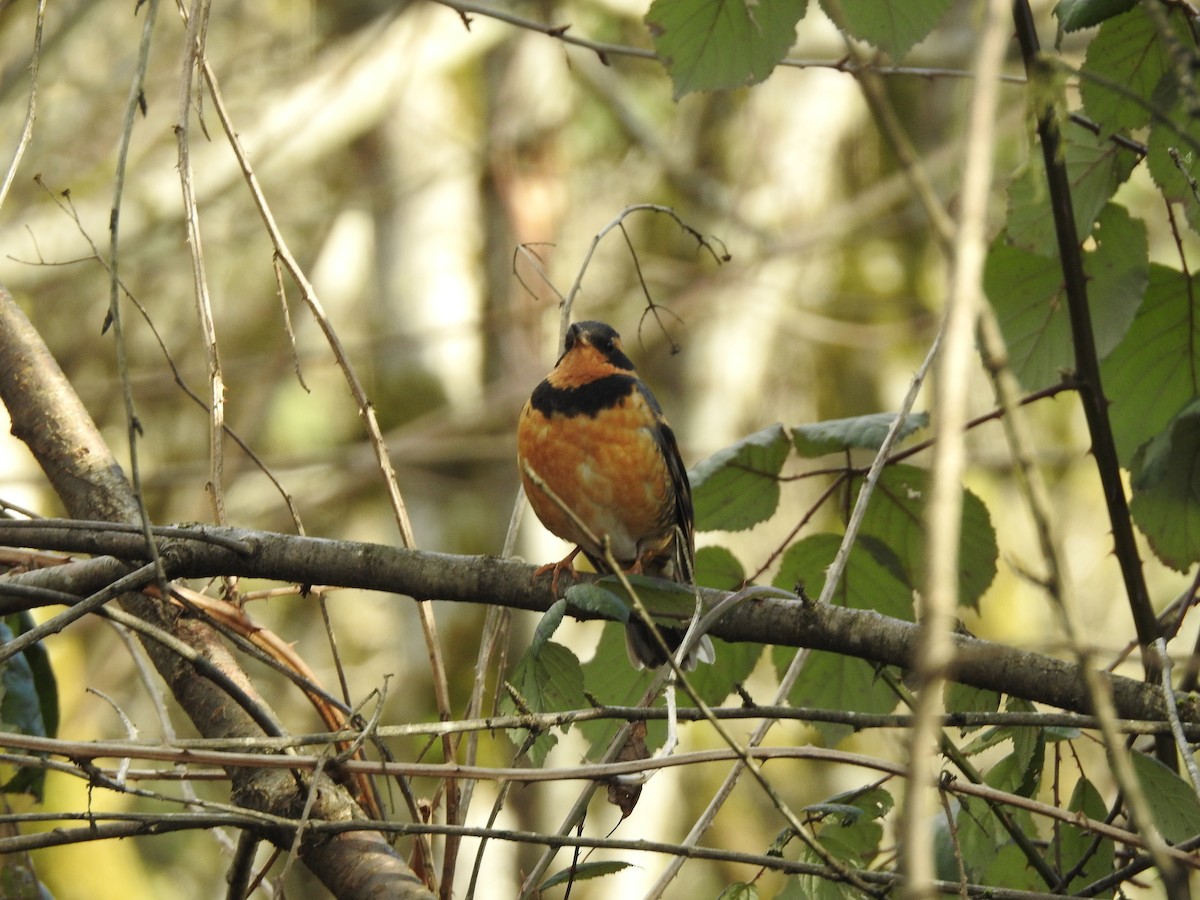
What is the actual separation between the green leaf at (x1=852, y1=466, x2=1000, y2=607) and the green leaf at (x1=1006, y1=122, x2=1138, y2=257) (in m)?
0.57

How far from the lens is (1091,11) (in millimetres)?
2123

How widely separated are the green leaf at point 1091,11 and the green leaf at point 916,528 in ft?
3.34

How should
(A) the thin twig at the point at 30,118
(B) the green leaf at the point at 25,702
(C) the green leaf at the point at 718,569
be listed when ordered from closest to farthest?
(A) the thin twig at the point at 30,118 < (B) the green leaf at the point at 25,702 < (C) the green leaf at the point at 718,569

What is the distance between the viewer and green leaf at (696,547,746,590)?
2.97 metres

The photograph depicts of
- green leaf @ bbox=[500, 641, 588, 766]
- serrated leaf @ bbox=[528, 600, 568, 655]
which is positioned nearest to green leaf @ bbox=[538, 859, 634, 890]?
green leaf @ bbox=[500, 641, 588, 766]

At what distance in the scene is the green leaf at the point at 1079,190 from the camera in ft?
8.26

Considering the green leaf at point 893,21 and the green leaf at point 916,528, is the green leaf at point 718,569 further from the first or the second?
the green leaf at point 893,21

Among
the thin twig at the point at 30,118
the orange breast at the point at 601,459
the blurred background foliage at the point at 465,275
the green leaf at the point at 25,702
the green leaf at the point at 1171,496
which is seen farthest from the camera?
the blurred background foliage at the point at 465,275

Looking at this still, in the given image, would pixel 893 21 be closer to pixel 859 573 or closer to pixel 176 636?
pixel 859 573

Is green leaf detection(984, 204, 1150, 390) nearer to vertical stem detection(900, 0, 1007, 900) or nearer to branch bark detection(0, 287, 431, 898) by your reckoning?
branch bark detection(0, 287, 431, 898)

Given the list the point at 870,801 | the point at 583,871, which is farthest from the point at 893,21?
the point at 583,871

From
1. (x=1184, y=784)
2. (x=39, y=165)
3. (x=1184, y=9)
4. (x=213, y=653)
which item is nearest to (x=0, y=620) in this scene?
(x=213, y=653)

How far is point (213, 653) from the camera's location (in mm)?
2670

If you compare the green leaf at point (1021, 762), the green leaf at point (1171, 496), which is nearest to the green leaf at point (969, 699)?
the green leaf at point (1021, 762)
